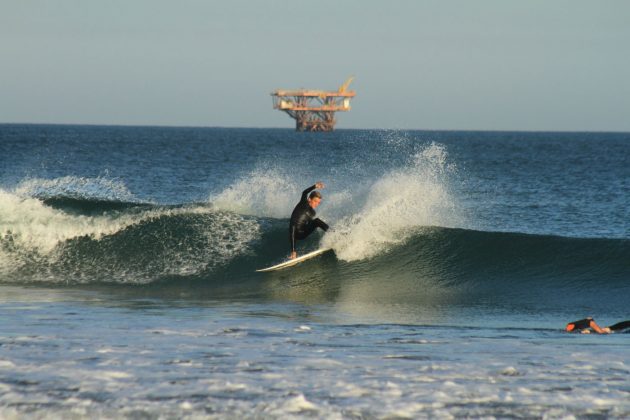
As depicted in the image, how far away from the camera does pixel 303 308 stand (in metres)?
12.7

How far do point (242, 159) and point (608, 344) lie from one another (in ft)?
193

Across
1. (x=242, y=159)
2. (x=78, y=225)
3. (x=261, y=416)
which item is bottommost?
(x=261, y=416)

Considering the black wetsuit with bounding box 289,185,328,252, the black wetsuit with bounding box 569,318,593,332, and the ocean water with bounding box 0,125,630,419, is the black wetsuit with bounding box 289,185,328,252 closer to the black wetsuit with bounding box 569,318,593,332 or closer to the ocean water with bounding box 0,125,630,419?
the ocean water with bounding box 0,125,630,419

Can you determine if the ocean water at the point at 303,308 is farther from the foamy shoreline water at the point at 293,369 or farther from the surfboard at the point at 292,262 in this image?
the surfboard at the point at 292,262

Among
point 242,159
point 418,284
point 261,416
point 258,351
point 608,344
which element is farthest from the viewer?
point 242,159

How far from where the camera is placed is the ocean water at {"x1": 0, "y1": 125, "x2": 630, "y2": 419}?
285 inches

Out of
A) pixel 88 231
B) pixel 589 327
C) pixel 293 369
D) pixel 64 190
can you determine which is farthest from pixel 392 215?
pixel 293 369

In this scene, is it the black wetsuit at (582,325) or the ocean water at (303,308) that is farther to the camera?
the black wetsuit at (582,325)

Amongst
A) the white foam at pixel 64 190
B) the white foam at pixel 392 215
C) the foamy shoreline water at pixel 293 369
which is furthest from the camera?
the white foam at pixel 64 190

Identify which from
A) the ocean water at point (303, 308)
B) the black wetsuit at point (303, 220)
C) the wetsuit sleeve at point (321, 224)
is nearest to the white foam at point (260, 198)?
the ocean water at point (303, 308)

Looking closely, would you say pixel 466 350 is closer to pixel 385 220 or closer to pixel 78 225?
pixel 385 220

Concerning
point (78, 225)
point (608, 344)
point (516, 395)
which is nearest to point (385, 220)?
point (78, 225)

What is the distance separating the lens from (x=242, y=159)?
6750 cm

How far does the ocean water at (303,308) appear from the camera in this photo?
7246 mm
